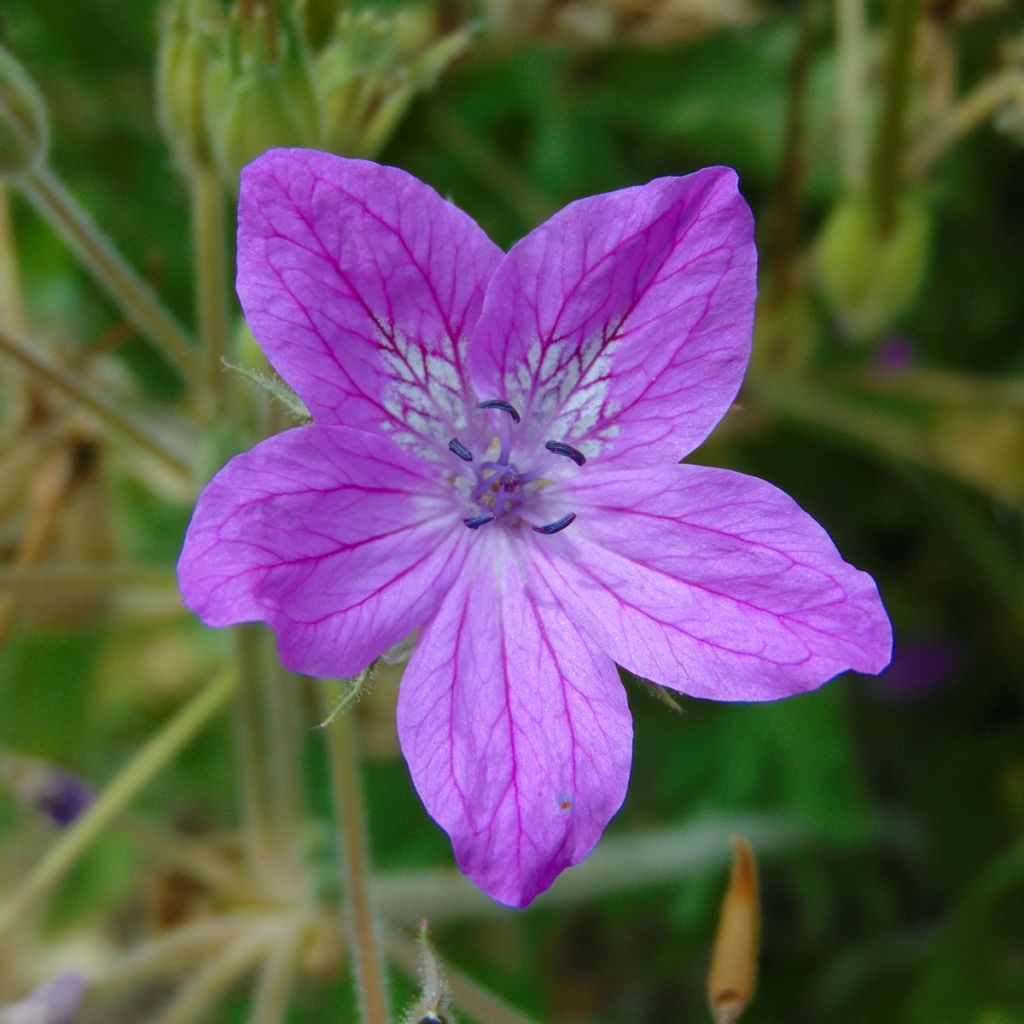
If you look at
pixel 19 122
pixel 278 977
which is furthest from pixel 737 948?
pixel 19 122

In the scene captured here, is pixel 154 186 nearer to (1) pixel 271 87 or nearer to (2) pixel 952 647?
(1) pixel 271 87

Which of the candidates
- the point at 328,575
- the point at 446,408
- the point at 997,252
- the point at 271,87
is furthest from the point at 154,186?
the point at 997,252

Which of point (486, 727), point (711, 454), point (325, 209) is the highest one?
point (325, 209)

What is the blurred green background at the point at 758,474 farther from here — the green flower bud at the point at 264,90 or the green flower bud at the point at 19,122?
the green flower bud at the point at 264,90

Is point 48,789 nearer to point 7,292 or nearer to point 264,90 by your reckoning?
point 7,292

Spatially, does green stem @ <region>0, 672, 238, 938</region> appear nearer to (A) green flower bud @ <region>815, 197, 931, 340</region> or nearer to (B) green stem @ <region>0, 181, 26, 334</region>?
(B) green stem @ <region>0, 181, 26, 334</region>
